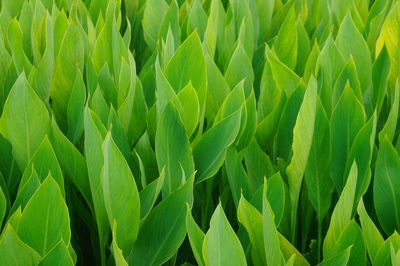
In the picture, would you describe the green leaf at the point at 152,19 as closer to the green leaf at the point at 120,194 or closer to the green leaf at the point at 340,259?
the green leaf at the point at 120,194

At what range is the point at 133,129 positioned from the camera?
1531mm

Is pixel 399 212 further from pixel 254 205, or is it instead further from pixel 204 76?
pixel 204 76

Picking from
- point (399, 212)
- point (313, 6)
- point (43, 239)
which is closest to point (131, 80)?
point (43, 239)

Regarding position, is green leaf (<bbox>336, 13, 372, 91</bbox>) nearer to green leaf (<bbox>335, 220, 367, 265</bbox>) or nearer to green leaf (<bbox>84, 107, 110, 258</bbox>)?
green leaf (<bbox>335, 220, 367, 265</bbox>)

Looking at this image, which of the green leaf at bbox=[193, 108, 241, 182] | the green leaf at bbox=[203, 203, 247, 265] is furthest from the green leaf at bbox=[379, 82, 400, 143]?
the green leaf at bbox=[203, 203, 247, 265]

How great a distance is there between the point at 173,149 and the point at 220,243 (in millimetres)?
331

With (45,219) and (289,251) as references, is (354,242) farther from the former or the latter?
(45,219)

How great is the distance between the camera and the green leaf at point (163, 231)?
1.25m

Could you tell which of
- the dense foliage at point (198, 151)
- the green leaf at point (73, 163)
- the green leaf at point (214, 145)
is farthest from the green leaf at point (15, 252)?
the green leaf at point (214, 145)

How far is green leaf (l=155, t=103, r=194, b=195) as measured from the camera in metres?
1.32

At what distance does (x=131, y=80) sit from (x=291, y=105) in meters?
0.32

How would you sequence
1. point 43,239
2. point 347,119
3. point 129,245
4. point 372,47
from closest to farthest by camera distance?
point 43,239, point 129,245, point 347,119, point 372,47

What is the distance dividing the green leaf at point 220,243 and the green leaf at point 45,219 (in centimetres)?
23

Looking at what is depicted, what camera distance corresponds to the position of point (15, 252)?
1054 millimetres
